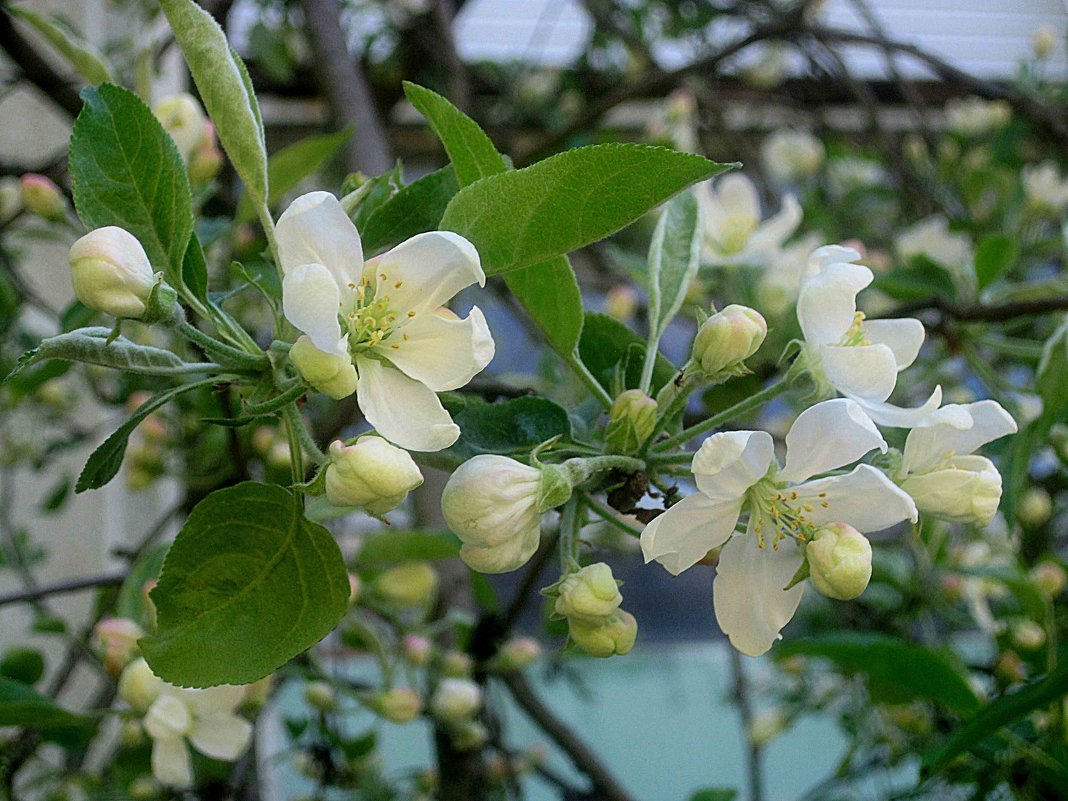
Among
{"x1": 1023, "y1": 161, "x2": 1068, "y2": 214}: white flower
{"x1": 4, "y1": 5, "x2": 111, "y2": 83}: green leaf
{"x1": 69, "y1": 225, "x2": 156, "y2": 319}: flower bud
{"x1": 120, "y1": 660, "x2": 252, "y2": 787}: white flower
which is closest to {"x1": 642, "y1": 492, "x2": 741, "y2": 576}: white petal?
{"x1": 69, "y1": 225, "x2": 156, "y2": 319}: flower bud

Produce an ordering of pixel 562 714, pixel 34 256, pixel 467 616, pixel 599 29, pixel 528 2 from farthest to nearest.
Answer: pixel 528 2 < pixel 562 714 < pixel 599 29 < pixel 34 256 < pixel 467 616

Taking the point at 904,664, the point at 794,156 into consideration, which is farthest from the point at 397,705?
the point at 794,156

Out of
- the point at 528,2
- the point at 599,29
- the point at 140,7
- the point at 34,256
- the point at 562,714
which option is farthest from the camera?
the point at 528,2

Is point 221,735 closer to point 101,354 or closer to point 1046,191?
point 101,354

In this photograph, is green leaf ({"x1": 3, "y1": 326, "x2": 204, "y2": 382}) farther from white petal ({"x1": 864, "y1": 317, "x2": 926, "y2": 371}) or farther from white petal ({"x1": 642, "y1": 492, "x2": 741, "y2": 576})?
white petal ({"x1": 864, "y1": 317, "x2": 926, "y2": 371})

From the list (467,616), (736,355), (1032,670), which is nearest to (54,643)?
(467,616)

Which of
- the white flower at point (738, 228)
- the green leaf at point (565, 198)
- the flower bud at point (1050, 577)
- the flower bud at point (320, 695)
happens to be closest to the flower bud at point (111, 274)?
the green leaf at point (565, 198)

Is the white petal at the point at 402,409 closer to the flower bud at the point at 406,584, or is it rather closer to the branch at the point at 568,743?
the flower bud at the point at 406,584

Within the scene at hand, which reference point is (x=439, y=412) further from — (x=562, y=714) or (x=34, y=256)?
(x=562, y=714)
